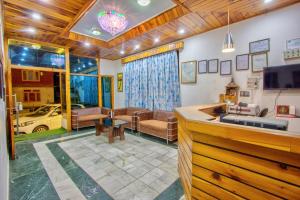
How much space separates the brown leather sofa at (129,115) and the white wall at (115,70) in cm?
79

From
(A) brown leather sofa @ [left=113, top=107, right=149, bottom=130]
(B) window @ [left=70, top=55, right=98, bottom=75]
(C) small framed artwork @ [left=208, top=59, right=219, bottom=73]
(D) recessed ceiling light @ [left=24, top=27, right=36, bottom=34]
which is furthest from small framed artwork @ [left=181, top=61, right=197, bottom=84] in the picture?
(D) recessed ceiling light @ [left=24, top=27, right=36, bottom=34]

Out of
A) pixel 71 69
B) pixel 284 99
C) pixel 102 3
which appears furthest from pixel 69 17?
pixel 284 99

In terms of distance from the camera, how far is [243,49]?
11.1 feet

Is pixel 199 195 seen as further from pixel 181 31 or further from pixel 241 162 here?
pixel 181 31

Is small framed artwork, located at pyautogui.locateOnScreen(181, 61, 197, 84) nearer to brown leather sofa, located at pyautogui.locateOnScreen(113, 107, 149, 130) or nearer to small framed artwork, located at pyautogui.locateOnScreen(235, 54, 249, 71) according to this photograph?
small framed artwork, located at pyautogui.locateOnScreen(235, 54, 249, 71)

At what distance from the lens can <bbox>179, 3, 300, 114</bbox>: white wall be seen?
2.82 metres

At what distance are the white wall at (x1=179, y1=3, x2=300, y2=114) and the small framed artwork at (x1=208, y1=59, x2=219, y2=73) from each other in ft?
0.34

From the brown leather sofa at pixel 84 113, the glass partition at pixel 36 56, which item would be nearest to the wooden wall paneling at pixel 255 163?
the brown leather sofa at pixel 84 113

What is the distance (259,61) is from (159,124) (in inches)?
113

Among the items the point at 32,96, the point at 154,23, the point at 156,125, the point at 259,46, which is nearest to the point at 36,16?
the point at 154,23

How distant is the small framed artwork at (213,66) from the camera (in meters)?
3.82

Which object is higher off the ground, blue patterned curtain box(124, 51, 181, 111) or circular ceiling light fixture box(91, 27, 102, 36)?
circular ceiling light fixture box(91, 27, 102, 36)

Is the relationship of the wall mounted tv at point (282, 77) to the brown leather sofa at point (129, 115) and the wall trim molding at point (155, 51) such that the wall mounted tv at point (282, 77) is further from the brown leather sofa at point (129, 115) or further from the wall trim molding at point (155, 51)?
the brown leather sofa at point (129, 115)

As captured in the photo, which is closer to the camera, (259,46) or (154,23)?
(259,46)
